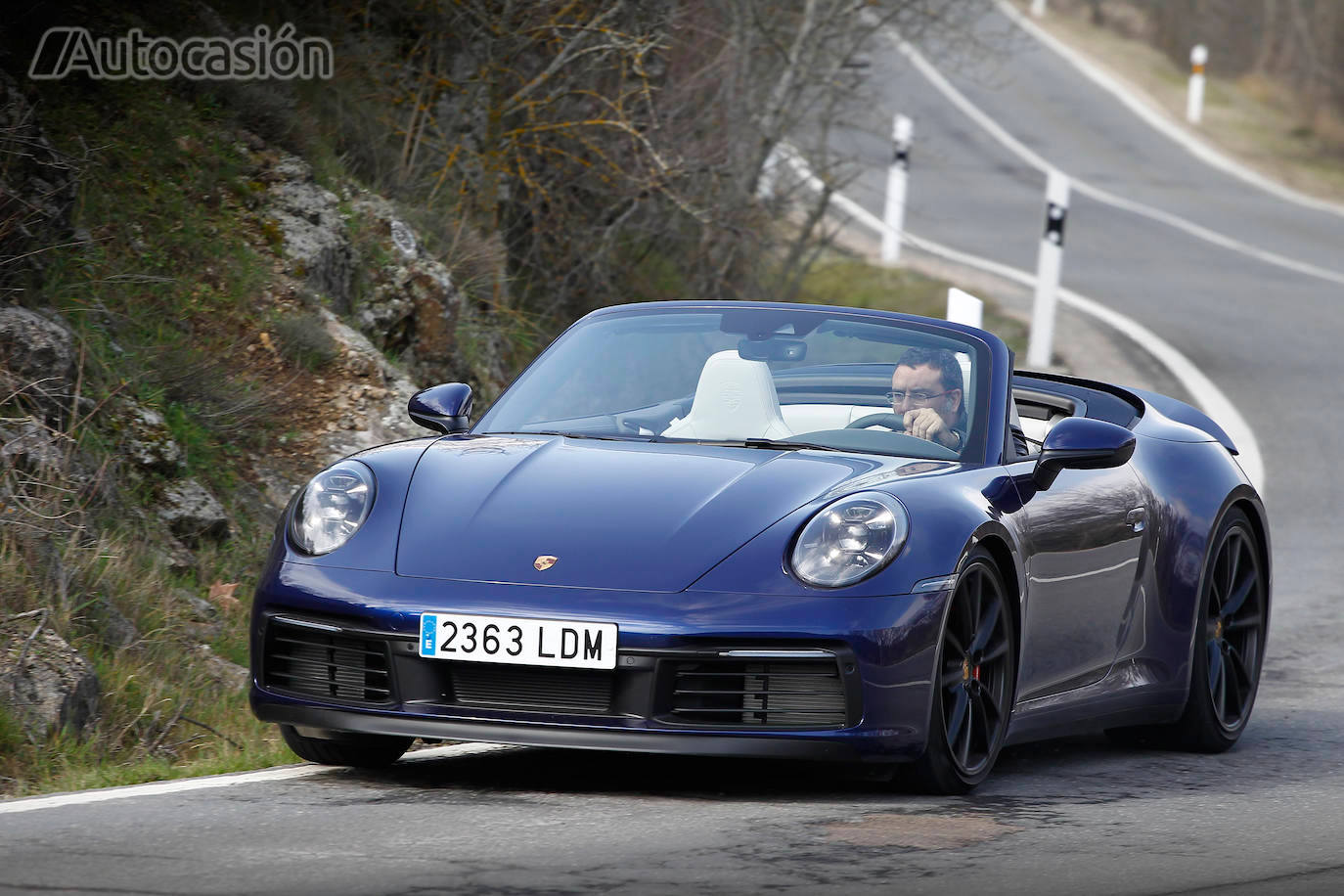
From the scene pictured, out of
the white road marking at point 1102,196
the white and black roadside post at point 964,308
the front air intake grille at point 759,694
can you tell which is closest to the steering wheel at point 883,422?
the front air intake grille at point 759,694

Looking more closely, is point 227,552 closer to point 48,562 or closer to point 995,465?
point 48,562

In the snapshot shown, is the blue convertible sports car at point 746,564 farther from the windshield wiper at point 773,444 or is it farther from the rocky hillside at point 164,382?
the rocky hillside at point 164,382

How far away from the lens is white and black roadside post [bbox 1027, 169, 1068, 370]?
15.3 m

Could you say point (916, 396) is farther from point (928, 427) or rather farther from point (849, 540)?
point (849, 540)

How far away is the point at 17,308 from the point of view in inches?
288

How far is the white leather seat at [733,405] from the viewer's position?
→ 6.11 meters

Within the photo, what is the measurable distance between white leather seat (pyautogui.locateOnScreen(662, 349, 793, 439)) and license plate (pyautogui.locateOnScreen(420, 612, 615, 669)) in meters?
1.27

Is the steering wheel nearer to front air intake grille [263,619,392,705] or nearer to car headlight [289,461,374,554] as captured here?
car headlight [289,461,374,554]

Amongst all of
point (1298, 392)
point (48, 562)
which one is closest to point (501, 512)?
point (48, 562)

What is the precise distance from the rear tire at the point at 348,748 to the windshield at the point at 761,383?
105cm

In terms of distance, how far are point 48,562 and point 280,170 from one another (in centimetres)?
358

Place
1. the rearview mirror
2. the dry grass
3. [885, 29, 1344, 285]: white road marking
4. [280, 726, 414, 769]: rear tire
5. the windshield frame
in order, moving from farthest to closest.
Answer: the dry grass
[885, 29, 1344, 285]: white road marking
the rearview mirror
the windshield frame
[280, 726, 414, 769]: rear tire

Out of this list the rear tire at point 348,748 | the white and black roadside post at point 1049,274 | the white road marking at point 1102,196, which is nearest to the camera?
the rear tire at point 348,748

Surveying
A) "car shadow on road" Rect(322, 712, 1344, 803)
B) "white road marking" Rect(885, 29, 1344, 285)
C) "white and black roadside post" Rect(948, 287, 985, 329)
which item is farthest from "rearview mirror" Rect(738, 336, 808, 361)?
"white road marking" Rect(885, 29, 1344, 285)
